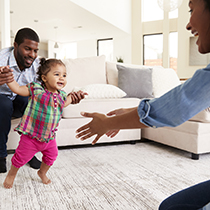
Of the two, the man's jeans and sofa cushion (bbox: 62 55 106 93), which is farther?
sofa cushion (bbox: 62 55 106 93)

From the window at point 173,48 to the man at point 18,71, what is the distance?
7.00 m

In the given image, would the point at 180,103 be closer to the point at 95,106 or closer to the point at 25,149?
the point at 25,149

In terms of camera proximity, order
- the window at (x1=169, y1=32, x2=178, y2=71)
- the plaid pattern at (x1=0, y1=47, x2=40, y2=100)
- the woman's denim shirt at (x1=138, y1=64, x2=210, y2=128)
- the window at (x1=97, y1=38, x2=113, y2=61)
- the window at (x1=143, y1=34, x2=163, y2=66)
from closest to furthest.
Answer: the woman's denim shirt at (x1=138, y1=64, x2=210, y2=128), the plaid pattern at (x1=0, y1=47, x2=40, y2=100), the window at (x1=169, y1=32, x2=178, y2=71), the window at (x1=143, y1=34, x2=163, y2=66), the window at (x1=97, y1=38, x2=113, y2=61)

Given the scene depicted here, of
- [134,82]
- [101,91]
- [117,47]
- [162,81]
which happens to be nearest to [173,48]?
[117,47]

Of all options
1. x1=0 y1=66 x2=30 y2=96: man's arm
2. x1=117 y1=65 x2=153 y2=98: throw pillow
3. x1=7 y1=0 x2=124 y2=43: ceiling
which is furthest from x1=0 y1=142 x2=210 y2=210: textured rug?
x1=7 y1=0 x2=124 y2=43: ceiling

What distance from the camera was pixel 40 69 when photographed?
148 centimetres

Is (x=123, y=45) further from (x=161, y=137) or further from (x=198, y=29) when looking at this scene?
(x=198, y=29)

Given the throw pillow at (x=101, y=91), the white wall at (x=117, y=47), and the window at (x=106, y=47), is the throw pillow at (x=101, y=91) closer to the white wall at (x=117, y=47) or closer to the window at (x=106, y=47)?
the white wall at (x=117, y=47)

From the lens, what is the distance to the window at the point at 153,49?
28.4 ft

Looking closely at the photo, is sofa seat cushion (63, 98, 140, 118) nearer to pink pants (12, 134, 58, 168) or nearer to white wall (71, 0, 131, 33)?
pink pants (12, 134, 58, 168)

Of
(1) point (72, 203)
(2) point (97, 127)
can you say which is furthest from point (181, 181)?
(2) point (97, 127)

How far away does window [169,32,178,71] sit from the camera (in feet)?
26.8

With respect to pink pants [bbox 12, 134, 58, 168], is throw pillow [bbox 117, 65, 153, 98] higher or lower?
higher

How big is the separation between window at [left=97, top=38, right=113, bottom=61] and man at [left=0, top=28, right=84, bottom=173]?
8.23 metres
